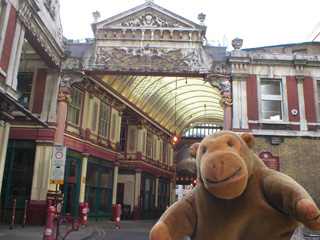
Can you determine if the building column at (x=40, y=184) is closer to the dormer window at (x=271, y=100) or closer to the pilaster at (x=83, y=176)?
the pilaster at (x=83, y=176)

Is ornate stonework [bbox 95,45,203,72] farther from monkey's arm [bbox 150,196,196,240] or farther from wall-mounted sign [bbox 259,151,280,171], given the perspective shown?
monkey's arm [bbox 150,196,196,240]

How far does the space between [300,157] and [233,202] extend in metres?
13.0

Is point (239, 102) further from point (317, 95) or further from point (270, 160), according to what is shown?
point (317, 95)

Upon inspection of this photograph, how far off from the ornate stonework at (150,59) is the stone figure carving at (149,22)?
123 centimetres

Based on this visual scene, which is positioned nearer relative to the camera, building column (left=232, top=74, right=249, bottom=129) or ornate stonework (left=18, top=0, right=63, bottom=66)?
ornate stonework (left=18, top=0, right=63, bottom=66)

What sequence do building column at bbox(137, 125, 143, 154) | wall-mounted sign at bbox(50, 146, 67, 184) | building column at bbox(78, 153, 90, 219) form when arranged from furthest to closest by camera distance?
building column at bbox(137, 125, 143, 154) → building column at bbox(78, 153, 90, 219) → wall-mounted sign at bbox(50, 146, 67, 184)

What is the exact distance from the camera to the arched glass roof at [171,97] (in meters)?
22.7

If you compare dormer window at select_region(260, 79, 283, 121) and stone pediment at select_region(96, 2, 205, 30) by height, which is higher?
stone pediment at select_region(96, 2, 205, 30)

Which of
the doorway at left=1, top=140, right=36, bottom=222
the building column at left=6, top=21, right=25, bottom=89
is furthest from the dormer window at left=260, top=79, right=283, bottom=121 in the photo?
the doorway at left=1, top=140, right=36, bottom=222

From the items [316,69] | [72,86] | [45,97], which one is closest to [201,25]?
[316,69]

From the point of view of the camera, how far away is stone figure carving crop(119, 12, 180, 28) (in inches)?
663

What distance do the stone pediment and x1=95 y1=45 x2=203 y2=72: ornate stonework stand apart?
123 cm

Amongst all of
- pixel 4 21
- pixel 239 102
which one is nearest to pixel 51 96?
pixel 4 21

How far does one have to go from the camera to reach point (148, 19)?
16922mm
